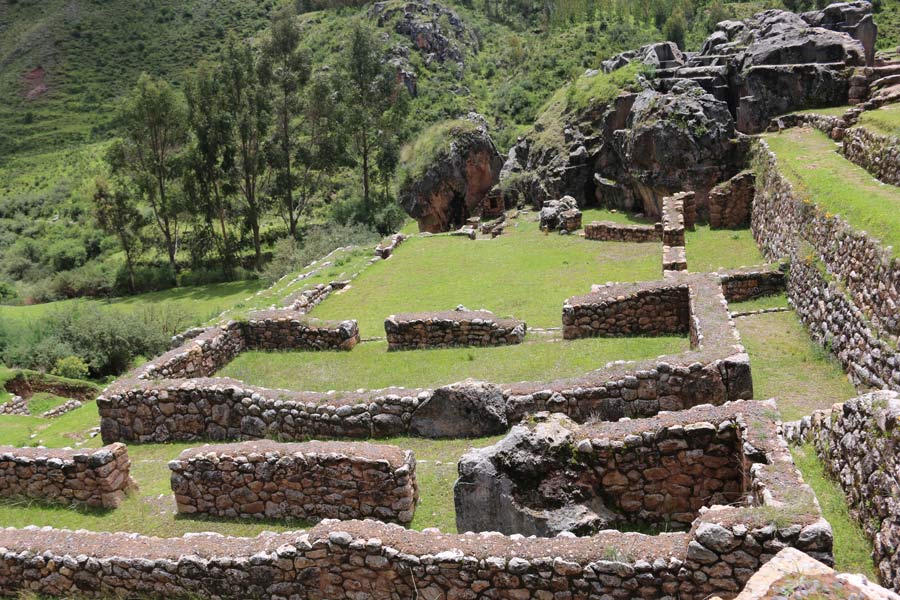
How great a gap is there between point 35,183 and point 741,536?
93745 millimetres

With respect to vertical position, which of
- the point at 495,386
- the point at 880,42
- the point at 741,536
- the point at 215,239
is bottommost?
the point at 215,239

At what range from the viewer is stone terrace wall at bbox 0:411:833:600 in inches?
254

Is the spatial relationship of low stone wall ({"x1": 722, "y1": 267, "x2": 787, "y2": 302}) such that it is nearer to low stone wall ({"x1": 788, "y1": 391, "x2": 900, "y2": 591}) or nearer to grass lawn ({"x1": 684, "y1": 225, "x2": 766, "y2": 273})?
grass lawn ({"x1": 684, "y1": 225, "x2": 766, "y2": 273})

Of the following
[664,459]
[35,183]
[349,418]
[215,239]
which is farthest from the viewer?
[35,183]

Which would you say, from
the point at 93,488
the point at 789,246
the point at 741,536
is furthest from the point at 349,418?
the point at 789,246

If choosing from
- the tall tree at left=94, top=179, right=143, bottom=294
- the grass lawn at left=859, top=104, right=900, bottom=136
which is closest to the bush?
the tall tree at left=94, top=179, right=143, bottom=294

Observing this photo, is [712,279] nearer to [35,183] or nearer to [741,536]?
[741,536]

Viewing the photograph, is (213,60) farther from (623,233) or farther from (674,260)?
(674,260)

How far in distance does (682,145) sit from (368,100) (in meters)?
29.6

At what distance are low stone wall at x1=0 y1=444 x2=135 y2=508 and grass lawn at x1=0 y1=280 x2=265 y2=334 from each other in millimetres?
19337

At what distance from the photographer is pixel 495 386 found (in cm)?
1225

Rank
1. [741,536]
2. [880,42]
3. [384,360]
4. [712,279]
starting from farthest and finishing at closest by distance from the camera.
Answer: [880,42] < [384,360] < [712,279] < [741,536]

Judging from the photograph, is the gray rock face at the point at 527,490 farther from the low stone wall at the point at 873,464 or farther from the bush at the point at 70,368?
the bush at the point at 70,368

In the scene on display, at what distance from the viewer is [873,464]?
24.2 feet
